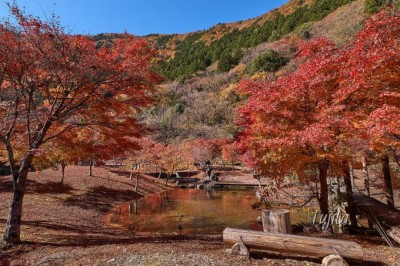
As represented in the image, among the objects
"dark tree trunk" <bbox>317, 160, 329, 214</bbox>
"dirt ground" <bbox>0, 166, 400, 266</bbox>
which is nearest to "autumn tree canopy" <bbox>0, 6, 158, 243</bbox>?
"dirt ground" <bbox>0, 166, 400, 266</bbox>

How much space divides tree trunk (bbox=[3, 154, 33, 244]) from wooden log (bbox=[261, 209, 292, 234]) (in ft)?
24.1

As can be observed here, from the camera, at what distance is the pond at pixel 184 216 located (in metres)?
16.2

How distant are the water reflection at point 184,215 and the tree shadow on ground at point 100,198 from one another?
103 cm

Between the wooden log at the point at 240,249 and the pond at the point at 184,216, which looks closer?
the wooden log at the point at 240,249

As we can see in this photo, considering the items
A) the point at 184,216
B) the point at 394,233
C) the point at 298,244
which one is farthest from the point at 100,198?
the point at 394,233

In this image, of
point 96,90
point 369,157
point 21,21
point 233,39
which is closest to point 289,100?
point 96,90

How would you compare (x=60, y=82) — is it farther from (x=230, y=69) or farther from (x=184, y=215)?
(x=230, y=69)

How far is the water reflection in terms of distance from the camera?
1623 cm

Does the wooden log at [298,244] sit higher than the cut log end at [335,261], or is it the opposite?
the wooden log at [298,244]

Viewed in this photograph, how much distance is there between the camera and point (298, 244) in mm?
6934

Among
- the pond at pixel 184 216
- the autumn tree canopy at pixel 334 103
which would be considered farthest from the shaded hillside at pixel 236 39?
the autumn tree canopy at pixel 334 103

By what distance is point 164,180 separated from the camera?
1569 inches

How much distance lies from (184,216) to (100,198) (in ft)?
27.3

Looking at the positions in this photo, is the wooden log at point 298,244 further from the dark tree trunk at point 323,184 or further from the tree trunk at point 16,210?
the tree trunk at point 16,210
